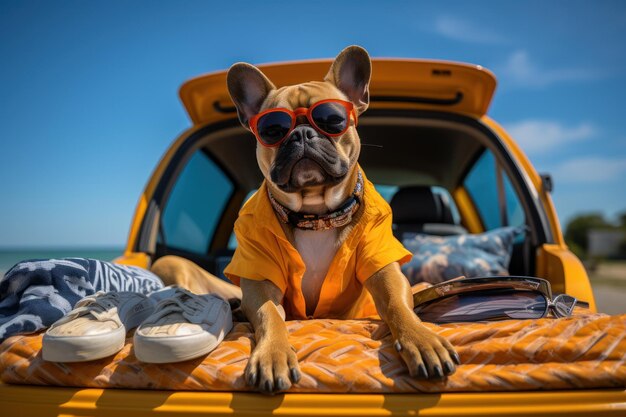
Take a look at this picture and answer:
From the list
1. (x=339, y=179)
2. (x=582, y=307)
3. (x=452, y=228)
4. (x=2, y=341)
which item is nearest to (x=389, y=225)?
(x=339, y=179)

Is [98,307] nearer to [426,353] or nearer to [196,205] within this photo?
[426,353]

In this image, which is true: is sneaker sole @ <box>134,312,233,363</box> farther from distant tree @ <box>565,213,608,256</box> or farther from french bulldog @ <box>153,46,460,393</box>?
distant tree @ <box>565,213,608,256</box>

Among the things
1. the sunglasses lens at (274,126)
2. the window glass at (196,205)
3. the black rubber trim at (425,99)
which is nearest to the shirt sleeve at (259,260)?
the sunglasses lens at (274,126)

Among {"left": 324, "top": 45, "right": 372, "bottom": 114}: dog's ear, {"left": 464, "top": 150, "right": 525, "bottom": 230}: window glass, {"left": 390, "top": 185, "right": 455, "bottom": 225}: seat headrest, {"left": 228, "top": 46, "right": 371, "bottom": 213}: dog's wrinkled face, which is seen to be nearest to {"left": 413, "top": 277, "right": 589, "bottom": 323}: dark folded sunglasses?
{"left": 228, "top": 46, "right": 371, "bottom": 213}: dog's wrinkled face

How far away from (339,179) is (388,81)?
3.88 feet

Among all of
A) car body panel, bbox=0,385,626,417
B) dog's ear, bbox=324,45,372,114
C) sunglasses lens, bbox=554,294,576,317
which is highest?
dog's ear, bbox=324,45,372,114

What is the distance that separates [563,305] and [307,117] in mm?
1173

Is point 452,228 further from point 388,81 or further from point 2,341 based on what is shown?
point 2,341

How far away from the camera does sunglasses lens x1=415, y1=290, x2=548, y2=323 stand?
1406mm

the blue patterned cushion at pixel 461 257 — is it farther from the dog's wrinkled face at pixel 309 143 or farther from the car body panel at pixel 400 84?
the dog's wrinkled face at pixel 309 143

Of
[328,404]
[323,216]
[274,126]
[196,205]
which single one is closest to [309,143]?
[274,126]

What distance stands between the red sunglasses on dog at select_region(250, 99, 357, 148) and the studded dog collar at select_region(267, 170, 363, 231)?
10.7 inches

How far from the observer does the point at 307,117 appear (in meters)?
1.75

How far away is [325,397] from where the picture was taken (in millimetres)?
1047
